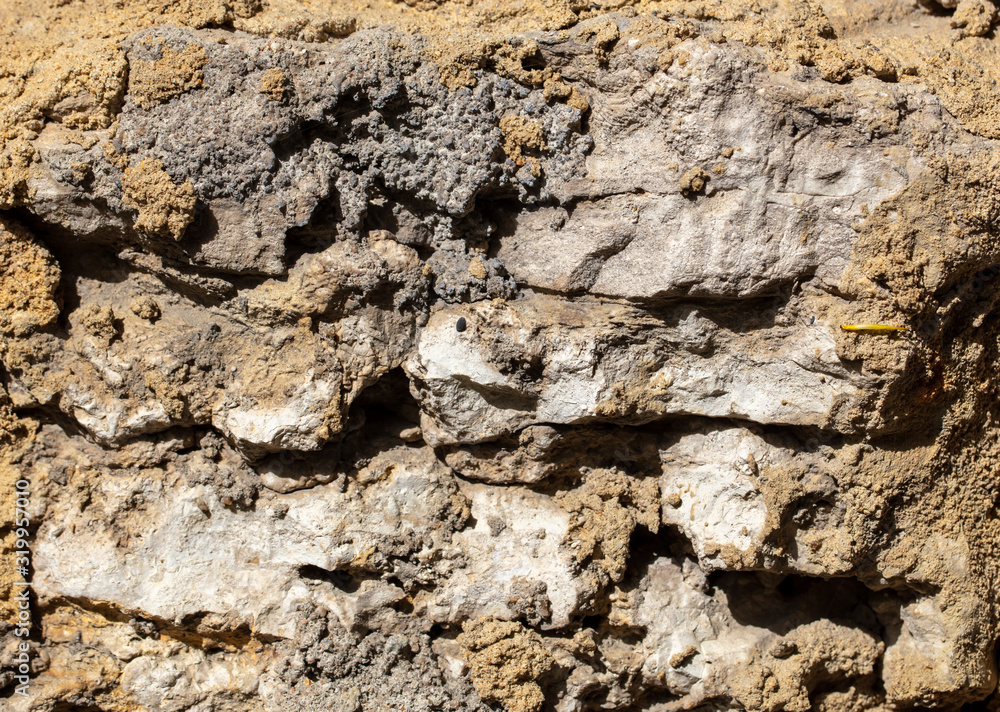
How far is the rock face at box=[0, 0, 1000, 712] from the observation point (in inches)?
78.7

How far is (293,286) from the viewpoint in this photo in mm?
2170

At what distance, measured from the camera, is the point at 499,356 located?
216 cm

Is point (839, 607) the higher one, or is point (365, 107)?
point (365, 107)

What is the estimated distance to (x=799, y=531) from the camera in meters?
2.33

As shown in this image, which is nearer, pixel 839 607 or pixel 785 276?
pixel 785 276

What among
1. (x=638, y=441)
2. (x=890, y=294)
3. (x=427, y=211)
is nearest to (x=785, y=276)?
(x=890, y=294)

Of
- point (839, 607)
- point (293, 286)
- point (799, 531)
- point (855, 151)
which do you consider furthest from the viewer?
A: point (839, 607)

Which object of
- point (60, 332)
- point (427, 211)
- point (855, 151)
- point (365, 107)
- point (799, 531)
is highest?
point (365, 107)

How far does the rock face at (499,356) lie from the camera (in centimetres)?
200

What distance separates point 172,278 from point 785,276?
5.56ft

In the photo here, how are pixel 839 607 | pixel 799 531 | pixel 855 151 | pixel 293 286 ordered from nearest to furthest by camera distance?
pixel 855 151
pixel 293 286
pixel 799 531
pixel 839 607

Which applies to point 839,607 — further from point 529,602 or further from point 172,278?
point 172,278

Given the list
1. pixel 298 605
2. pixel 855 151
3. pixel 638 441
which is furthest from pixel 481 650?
pixel 855 151

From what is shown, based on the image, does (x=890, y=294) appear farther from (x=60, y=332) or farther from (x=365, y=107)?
(x=60, y=332)
